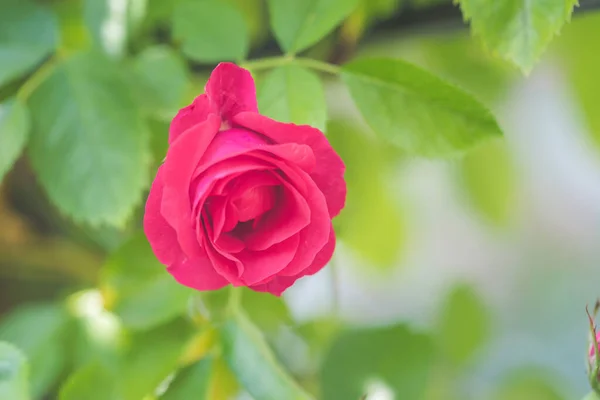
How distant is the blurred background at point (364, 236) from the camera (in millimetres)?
415

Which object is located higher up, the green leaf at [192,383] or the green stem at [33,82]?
the green stem at [33,82]

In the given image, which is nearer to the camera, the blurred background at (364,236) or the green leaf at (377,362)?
the blurred background at (364,236)

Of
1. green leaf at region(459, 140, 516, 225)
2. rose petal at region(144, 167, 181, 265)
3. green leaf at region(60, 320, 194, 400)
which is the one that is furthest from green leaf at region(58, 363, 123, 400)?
green leaf at region(459, 140, 516, 225)

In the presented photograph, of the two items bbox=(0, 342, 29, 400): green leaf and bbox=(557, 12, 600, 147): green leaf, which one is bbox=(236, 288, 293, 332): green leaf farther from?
bbox=(557, 12, 600, 147): green leaf

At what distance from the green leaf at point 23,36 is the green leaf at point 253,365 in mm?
234

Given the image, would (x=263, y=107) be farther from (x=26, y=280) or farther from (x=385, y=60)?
(x=26, y=280)

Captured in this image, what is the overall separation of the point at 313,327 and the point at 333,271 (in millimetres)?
67

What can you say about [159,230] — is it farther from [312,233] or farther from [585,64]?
[585,64]

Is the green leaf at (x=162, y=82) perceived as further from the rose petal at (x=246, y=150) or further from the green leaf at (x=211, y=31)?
the rose petal at (x=246, y=150)

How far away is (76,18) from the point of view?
560mm

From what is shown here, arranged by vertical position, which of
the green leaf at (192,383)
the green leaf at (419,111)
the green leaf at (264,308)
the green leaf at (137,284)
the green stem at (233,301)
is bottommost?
the green leaf at (264,308)

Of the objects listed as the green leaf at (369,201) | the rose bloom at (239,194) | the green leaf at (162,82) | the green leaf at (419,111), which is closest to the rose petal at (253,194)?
the rose bloom at (239,194)

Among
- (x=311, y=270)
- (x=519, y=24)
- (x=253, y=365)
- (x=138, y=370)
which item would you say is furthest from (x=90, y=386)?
(x=519, y=24)

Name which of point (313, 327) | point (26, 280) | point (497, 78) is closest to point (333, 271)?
point (313, 327)
